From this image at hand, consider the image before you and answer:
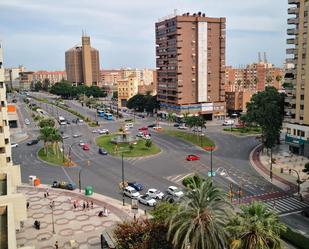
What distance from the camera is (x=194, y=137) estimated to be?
104 meters

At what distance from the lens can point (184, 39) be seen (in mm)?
128750

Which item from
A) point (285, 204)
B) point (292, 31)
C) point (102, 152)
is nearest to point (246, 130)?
point (292, 31)

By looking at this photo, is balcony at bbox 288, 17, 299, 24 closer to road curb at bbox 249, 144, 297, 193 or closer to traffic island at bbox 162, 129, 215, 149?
road curb at bbox 249, 144, 297, 193

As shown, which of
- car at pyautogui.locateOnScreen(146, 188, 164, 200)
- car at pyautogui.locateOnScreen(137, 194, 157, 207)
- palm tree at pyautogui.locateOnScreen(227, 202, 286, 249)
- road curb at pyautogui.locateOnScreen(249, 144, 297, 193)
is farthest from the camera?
road curb at pyautogui.locateOnScreen(249, 144, 297, 193)

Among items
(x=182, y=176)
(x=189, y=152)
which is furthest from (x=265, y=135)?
(x=182, y=176)

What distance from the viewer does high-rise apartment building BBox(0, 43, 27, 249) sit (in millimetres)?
26469

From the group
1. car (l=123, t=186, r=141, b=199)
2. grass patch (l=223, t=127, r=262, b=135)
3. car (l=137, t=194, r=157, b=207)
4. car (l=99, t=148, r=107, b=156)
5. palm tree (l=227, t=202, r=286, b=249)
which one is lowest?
car (l=137, t=194, r=157, b=207)

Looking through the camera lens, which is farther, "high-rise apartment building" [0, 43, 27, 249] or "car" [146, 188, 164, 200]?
"car" [146, 188, 164, 200]

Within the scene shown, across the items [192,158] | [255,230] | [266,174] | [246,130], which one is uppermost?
[255,230]

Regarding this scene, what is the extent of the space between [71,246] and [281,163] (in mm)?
50977

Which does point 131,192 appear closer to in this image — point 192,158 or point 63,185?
point 63,185

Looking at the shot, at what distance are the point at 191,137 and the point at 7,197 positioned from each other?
75263 mm

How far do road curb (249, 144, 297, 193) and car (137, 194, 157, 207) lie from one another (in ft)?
76.8

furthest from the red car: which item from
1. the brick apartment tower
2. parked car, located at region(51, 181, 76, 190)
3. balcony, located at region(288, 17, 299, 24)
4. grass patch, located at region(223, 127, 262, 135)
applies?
the brick apartment tower
